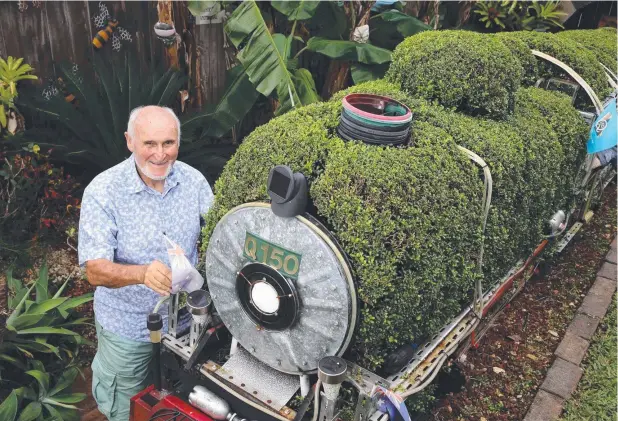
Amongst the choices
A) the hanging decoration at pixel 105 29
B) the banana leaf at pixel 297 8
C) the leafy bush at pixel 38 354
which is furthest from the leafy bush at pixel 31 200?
the banana leaf at pixel 297 8

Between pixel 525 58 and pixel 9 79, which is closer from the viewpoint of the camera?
pixel 525 58

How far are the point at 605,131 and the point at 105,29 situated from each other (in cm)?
482

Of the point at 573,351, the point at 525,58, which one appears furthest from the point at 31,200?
the point at 573,351

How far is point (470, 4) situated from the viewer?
8.03m

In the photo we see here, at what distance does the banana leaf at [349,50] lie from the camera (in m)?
5.73

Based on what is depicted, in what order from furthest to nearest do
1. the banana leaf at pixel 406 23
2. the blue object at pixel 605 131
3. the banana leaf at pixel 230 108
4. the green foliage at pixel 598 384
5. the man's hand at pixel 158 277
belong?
the banana leaf at pixel 406 23 < the banana leaf at pixel 230 108 < the blue object at pixel 605 131 < the green foliage at pixel 598 384 < the man's hand at pixel 158 277

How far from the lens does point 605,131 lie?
4539mm

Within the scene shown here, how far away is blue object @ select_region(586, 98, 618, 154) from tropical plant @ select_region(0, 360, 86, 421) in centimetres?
442

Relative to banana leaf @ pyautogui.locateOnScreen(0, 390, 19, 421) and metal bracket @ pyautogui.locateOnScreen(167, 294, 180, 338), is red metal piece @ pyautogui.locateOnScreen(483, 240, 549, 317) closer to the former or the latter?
metal bracket @ pyautogui.locateOnScreen(167, 294, 180, 338)

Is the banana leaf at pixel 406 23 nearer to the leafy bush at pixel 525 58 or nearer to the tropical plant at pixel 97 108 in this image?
the leafy bush at pixel 525 58

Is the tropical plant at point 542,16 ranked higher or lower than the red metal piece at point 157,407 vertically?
higher

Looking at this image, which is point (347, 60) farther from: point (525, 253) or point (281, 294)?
point (281, 294)

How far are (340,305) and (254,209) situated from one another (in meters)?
0.63

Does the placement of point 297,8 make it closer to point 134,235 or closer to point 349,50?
point 349,50
